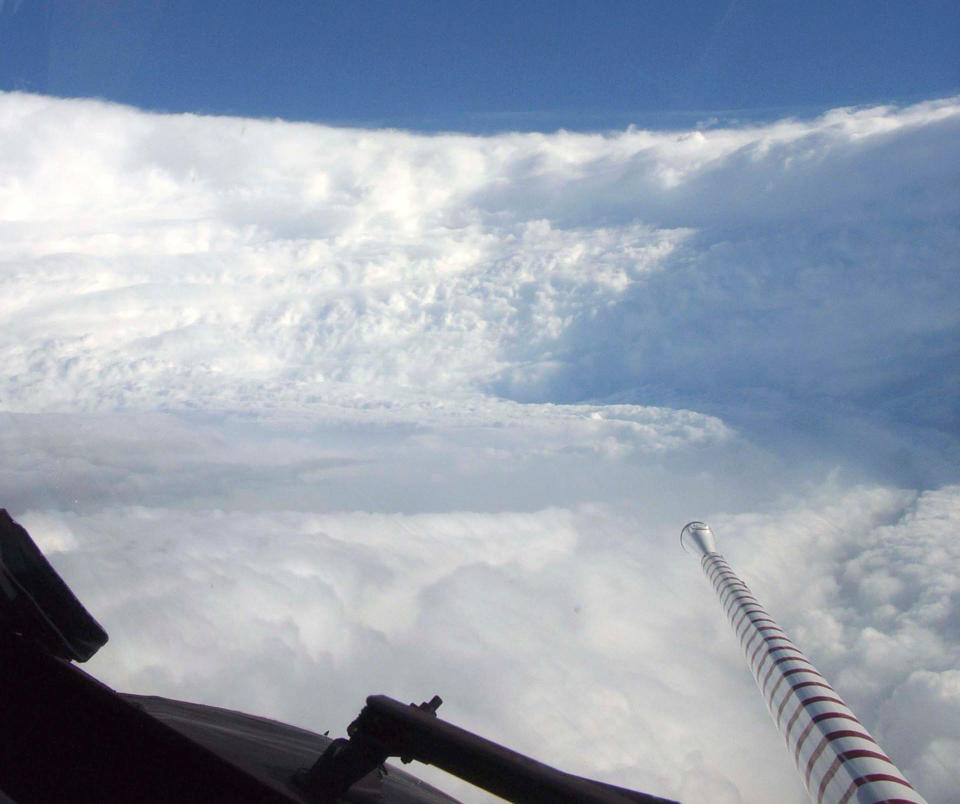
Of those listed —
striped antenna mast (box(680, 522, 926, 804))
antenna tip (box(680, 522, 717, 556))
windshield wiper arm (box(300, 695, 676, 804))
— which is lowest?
windshield wiper arm (box(300, 695, 676, 804))

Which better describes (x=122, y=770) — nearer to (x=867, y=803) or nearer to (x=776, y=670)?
(x=867, y=803)

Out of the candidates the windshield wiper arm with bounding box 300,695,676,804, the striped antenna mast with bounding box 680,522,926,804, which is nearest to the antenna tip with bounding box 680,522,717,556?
the striped antenna mast with bounding box 680,522,926,804

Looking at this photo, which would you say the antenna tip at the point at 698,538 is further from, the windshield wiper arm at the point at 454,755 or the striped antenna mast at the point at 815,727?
the windshield wiper arm at the point at 454,755

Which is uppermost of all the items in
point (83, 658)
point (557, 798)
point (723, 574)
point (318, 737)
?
point (723, 574)

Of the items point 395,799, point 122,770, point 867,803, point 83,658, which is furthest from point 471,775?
point 867,803

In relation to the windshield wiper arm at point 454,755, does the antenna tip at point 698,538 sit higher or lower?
higher

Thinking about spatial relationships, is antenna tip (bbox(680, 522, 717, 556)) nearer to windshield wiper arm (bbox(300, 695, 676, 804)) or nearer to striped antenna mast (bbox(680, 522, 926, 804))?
striped antenna mast (bbox(680, 522, 926, 804))

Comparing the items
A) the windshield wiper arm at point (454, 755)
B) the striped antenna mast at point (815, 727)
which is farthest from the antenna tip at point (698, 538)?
the windshield wiper arm at point (454, 755)

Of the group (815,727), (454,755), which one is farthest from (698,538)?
(454,755)
